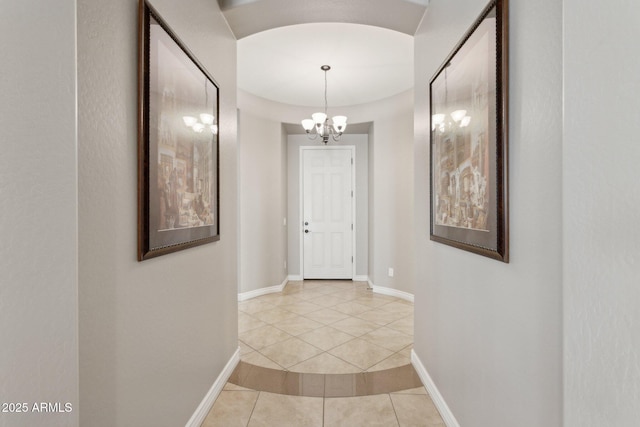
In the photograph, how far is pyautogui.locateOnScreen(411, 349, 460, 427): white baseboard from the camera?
→ 174 centimetres

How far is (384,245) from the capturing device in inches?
186

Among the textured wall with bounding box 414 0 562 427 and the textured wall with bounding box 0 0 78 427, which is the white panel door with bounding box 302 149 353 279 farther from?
the textured wall with bounding box 0 0 78 427

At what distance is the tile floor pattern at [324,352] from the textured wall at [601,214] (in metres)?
1.50

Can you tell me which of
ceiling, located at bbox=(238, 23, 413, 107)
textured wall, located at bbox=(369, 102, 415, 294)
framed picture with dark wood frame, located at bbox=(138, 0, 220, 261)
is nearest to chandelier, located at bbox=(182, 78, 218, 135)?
framed picture with dark wood frame, located at bbox=(138, 0, 220, 261)

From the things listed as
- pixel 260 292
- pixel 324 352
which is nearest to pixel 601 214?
pixel 324 352

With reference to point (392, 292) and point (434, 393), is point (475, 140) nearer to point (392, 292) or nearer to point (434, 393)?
point (434, 393)

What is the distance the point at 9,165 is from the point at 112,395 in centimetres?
86

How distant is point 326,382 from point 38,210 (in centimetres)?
Result: 209

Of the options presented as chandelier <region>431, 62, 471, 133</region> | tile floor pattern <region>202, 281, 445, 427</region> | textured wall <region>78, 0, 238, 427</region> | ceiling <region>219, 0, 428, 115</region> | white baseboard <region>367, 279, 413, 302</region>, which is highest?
ceiling <region>219, 0, 428, 115</region>

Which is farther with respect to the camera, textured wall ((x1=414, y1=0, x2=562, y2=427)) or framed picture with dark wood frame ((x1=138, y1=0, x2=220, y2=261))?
framed picture with dark wood frame ((x1=138, y1=0, x2=220, y2=261))

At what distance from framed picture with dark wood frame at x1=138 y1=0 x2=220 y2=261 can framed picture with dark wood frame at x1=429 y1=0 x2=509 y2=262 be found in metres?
1.32

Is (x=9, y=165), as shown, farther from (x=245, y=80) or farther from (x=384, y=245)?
(x=384, y=245)

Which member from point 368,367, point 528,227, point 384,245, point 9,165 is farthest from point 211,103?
point 384,245

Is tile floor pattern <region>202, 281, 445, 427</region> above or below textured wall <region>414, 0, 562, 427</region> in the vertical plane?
below
